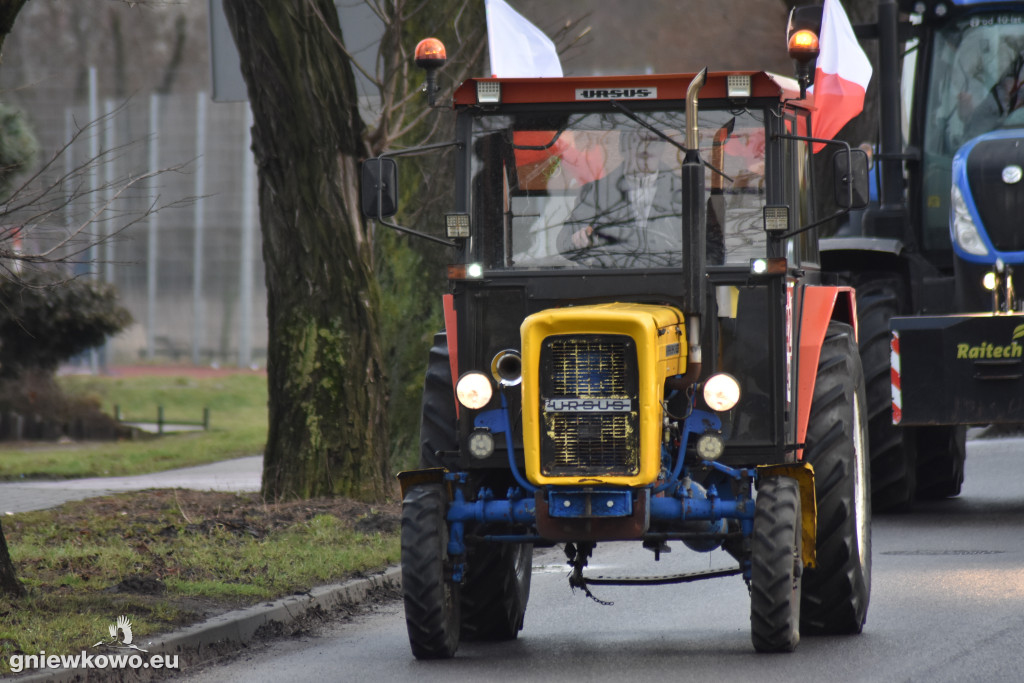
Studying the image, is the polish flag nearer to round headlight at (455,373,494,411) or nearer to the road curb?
round headlight at (455,373,494,411)

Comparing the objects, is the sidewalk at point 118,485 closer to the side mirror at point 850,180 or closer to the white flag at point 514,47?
the white flag at point 514,47

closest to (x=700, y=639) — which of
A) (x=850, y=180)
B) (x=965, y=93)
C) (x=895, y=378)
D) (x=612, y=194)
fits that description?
(x=612, y=194)

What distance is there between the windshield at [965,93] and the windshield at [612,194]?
16.9 ft

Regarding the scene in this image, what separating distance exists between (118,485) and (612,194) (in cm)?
929

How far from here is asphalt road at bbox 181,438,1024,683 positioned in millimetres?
7238

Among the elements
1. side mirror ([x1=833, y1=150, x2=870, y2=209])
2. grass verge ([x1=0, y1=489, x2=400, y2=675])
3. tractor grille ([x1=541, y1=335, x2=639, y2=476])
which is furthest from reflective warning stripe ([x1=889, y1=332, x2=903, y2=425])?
tractor grille ([x1=541, y1=335, x2=639, y2=476])

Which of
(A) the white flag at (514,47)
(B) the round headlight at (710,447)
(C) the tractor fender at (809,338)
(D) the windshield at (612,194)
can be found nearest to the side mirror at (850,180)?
(D) the windshield at (612,194)

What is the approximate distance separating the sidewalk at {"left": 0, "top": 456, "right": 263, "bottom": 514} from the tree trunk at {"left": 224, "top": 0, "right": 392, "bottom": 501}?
2.01 metres

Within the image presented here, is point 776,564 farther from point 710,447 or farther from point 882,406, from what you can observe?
point 882,406

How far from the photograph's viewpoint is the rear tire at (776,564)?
7.18 m

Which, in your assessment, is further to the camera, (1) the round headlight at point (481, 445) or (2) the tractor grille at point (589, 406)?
(1) the round headlight at point (481, 445)

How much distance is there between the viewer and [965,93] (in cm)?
1267

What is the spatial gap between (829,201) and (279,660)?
12.5 metres

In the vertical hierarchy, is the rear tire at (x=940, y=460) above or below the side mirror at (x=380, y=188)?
below
